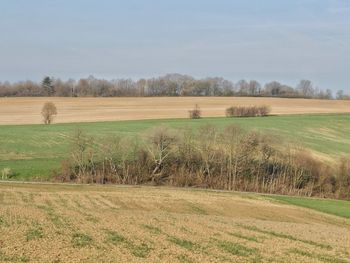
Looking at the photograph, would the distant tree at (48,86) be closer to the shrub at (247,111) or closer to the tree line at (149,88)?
the tree line at (149,88)

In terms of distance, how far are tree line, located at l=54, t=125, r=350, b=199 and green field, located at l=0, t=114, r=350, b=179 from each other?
143 inches

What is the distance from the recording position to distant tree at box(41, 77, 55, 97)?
14134 cm

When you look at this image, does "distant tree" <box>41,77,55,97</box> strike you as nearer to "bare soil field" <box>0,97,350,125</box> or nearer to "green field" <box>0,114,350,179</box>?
"bare soil field" <box>0,97,350,125</box>

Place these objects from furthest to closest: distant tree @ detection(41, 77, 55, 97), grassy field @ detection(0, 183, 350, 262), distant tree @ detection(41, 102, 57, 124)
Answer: distant tree @ detection(41, 77, 55, 97) → distant tree @ detection(41, 102, 57, 124) → grassy field @ detection(0, 183, 350, 262)

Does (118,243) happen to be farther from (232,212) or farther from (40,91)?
(40,91)

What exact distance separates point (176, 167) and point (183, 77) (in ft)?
369

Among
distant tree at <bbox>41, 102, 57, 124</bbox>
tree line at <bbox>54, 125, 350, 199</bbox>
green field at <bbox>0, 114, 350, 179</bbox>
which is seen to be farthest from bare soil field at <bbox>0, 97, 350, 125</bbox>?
tree line at <bbox>54, 125, 350, 199</bbox>

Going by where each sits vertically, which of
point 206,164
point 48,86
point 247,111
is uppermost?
point 48,86

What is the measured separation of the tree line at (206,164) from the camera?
52469 millimetres

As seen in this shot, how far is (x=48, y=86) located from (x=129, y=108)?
4479 centimetres

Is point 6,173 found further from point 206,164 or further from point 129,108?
point 129,108

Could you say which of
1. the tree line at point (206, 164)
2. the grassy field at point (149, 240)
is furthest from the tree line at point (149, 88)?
the grassy field at point (149, 240)

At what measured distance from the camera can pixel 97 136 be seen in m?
64.1

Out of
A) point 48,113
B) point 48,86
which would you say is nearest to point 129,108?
point 48,113
